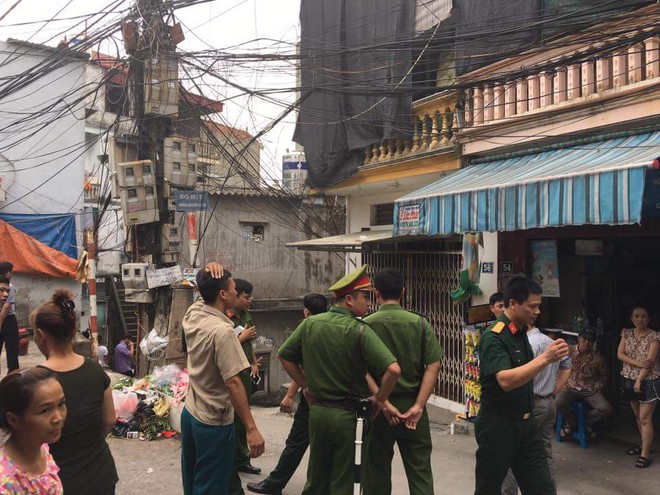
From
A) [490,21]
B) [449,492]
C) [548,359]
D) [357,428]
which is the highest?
[490,21]

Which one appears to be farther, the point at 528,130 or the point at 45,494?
the point at 528,130

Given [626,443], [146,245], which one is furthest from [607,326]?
[146,245]

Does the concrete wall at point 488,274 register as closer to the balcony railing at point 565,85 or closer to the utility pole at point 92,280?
the balcony railing at point 565,85

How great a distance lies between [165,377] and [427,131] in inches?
198

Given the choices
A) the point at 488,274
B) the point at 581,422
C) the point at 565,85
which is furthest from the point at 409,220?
the point at 581,422

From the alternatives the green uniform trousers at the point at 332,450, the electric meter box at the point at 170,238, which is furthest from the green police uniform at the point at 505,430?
the electric meter box at the point at 170,238

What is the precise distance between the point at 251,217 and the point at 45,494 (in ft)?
45.9

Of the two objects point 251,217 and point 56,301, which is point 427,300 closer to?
point 56,301

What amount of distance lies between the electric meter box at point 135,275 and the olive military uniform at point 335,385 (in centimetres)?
580

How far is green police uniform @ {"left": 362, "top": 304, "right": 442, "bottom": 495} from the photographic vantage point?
396 centimetres

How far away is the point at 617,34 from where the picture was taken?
5.84 meters

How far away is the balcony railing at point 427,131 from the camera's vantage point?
8.40 m

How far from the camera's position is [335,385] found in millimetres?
3811

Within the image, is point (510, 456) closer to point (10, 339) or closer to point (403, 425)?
point (403, 425)
